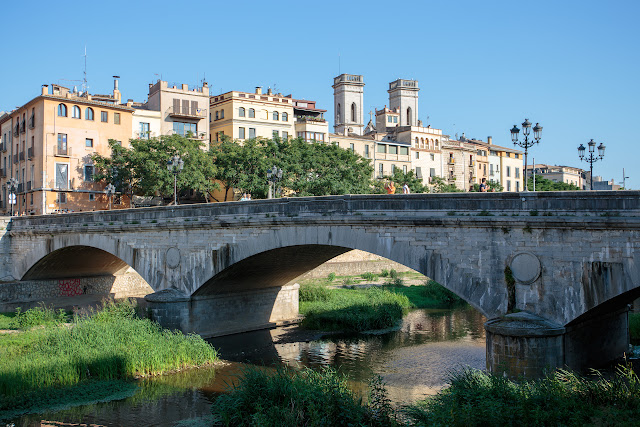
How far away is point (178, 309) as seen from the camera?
25.3 meters

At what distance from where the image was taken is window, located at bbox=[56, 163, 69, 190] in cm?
4559

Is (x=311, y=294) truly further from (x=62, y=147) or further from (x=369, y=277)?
(x=62, y=147)

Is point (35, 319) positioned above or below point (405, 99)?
below

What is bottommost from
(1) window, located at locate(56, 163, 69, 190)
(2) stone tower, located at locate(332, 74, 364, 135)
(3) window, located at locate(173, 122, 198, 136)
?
(1) window, located at locate(56, 163, 69, 190)

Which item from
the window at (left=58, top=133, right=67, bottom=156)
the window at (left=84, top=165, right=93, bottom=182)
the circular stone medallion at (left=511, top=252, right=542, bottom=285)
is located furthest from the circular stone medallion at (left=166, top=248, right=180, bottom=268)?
the window at (left=84, top=165, right=93, bottom=182)

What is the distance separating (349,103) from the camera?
3108 inches

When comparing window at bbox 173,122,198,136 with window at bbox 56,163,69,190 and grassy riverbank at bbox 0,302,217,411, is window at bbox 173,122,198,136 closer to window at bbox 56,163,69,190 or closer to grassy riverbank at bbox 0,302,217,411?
window at bbox 56,163,69,190

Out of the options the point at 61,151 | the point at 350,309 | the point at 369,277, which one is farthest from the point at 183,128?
the point at 350,309

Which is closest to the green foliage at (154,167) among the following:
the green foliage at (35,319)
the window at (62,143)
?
the window at (62,143)

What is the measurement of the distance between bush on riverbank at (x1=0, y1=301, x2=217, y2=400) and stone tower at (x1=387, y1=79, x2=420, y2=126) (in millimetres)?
62665

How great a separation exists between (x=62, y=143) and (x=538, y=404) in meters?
41.7

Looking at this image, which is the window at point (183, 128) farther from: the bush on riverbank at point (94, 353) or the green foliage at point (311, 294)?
the bush on riverbank at point (94, 353)

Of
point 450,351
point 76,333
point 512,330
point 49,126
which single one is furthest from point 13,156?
point 512,330

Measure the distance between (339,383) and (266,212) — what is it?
8.79m
